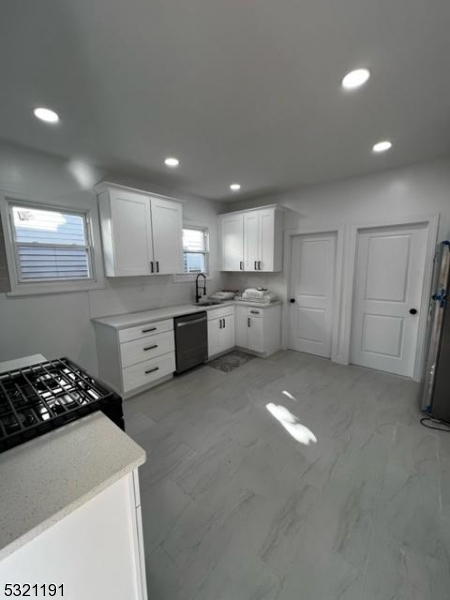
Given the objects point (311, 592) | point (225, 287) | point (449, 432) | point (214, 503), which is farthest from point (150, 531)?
point (225, 287)

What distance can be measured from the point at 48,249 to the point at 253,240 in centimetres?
283

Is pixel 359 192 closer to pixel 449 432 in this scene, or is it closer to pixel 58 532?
pixel 449 432

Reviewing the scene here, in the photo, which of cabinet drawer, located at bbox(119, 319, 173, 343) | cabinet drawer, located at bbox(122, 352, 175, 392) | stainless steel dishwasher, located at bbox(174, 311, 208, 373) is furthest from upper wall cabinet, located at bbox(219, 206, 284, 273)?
cabinet drawer, located at bbox(122, 352, 175, 392)

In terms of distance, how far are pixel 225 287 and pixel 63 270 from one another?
9.29ft

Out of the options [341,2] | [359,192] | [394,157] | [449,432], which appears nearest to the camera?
[341,2]

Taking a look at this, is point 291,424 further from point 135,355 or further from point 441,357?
point 135,355

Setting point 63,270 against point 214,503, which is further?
point 63,270

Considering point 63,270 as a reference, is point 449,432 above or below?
below

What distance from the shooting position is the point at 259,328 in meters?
4.02

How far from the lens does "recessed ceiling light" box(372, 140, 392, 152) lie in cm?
247

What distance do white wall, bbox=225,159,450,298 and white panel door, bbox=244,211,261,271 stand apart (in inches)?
17.8

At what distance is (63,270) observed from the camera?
285cm

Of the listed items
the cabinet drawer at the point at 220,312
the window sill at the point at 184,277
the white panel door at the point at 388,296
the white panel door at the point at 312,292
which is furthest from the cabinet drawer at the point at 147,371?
the white panel door at the point at 388,296

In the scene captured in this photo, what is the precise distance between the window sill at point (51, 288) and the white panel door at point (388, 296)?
140 inches
